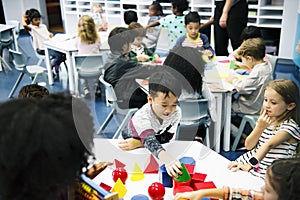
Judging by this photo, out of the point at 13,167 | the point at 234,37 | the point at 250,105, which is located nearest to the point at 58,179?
the point at 13,167

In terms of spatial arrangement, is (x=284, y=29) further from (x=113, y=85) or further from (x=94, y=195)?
(x=94, y=195)

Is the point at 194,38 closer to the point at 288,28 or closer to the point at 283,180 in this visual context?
the point at 288,28

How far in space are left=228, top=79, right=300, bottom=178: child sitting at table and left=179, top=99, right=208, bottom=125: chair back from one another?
1.91 ft

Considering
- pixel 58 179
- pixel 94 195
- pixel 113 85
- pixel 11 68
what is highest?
pixel 58 179

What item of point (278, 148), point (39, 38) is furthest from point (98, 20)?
point (278, 148)

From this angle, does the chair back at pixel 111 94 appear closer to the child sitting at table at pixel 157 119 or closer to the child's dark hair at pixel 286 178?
the child sitting at table at pixel 157 119

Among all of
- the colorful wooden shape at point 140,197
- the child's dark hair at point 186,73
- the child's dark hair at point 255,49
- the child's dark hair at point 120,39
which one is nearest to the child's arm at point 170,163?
the colorful wooden shape at point 140,197

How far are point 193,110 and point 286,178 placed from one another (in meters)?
1.36

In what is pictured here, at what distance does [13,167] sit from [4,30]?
4668 millimetres

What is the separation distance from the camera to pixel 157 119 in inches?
66.1

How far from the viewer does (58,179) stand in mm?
688

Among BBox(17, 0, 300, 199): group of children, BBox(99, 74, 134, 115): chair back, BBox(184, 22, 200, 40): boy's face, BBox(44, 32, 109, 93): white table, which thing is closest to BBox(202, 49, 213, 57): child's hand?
BBox(17, 0, 300, 199): group of children

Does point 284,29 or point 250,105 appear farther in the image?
point 284,29

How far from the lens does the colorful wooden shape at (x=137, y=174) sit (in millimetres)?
1404
